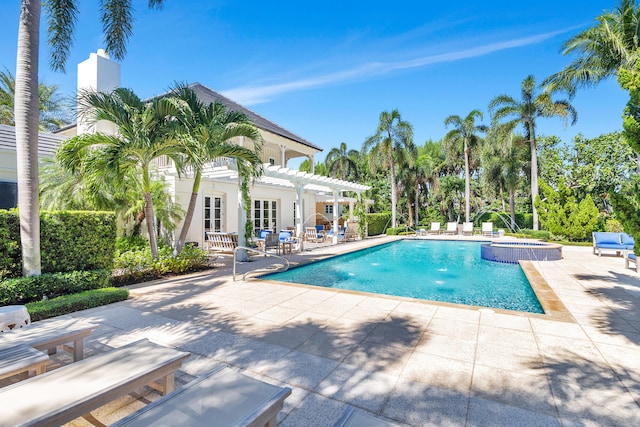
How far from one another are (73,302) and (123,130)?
4.22 m

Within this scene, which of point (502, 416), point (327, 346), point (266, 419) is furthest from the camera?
point (327, 346)

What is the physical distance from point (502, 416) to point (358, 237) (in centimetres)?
1888

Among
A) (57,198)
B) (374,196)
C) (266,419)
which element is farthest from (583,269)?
(374,196)

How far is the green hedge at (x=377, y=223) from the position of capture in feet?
85.0

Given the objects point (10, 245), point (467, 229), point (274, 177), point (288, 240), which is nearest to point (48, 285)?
point (10, 245)

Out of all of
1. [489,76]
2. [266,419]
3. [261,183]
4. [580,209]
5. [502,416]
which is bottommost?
[502,416]

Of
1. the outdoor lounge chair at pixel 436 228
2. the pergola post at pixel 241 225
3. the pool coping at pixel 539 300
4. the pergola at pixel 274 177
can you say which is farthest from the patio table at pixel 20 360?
the outdoor lounge chair at pixel 436 228

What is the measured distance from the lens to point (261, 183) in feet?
58.4

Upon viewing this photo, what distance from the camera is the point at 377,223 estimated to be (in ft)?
88.5

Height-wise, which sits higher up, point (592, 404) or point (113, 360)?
point (113, 360)

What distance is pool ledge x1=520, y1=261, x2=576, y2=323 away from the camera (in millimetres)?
5246

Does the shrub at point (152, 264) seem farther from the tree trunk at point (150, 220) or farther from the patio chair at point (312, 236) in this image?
the patio chair at point (312, 236)

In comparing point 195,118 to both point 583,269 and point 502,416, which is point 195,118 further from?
point 583,269

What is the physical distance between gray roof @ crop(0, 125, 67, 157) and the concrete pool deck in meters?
7.74
